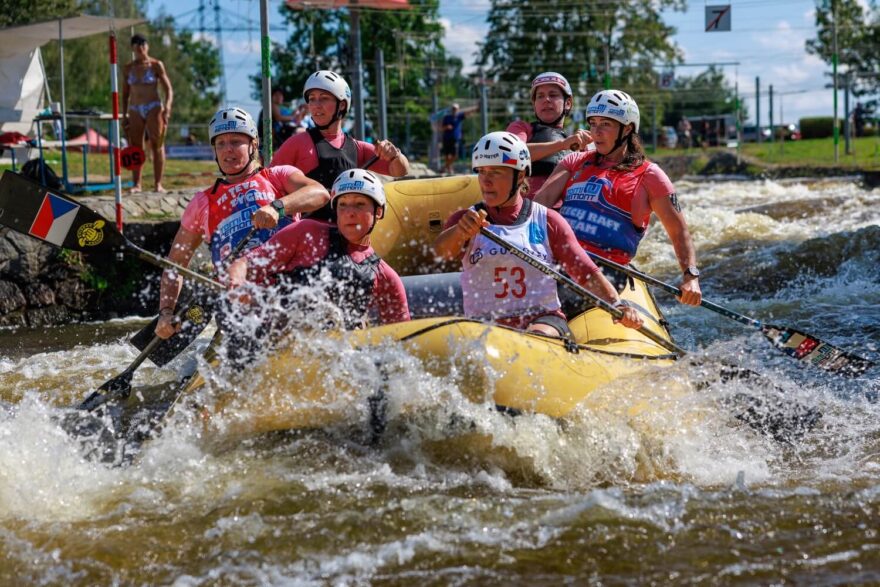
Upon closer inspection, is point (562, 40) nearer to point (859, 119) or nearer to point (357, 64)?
point (859, 119)

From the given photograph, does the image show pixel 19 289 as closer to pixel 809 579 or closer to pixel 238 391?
pixel 238 391

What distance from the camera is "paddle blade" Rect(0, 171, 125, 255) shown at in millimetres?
5562

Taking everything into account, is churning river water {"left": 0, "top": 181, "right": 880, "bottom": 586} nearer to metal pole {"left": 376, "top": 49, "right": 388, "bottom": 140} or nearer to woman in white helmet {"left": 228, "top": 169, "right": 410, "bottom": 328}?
woman in white helmet {"left": 228, "top": 169, "right": 410, "bottom": 328}

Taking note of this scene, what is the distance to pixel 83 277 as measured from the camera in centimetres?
1005

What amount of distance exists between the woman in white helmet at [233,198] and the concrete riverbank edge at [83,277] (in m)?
4.34

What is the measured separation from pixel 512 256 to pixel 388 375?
1.02 meters

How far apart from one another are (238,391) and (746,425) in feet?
8.60

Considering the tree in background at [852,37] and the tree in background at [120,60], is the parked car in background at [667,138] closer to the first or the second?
the tree in background at [852,37]

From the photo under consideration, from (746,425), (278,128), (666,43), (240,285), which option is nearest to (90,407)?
(240,285)

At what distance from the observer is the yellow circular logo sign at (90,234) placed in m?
5.76

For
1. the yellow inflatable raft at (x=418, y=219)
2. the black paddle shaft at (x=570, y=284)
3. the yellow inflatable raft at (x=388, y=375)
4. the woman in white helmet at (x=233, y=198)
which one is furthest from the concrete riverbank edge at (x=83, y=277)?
the black paddle shaft at (x=570, y=284)

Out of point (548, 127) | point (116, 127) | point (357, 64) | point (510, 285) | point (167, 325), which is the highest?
point (357, 64)

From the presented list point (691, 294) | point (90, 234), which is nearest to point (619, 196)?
point (691, 294)

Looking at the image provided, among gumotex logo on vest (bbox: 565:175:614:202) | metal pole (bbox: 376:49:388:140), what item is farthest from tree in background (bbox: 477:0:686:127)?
gumotex logo on vest (bbox: 565:175:614:202)
